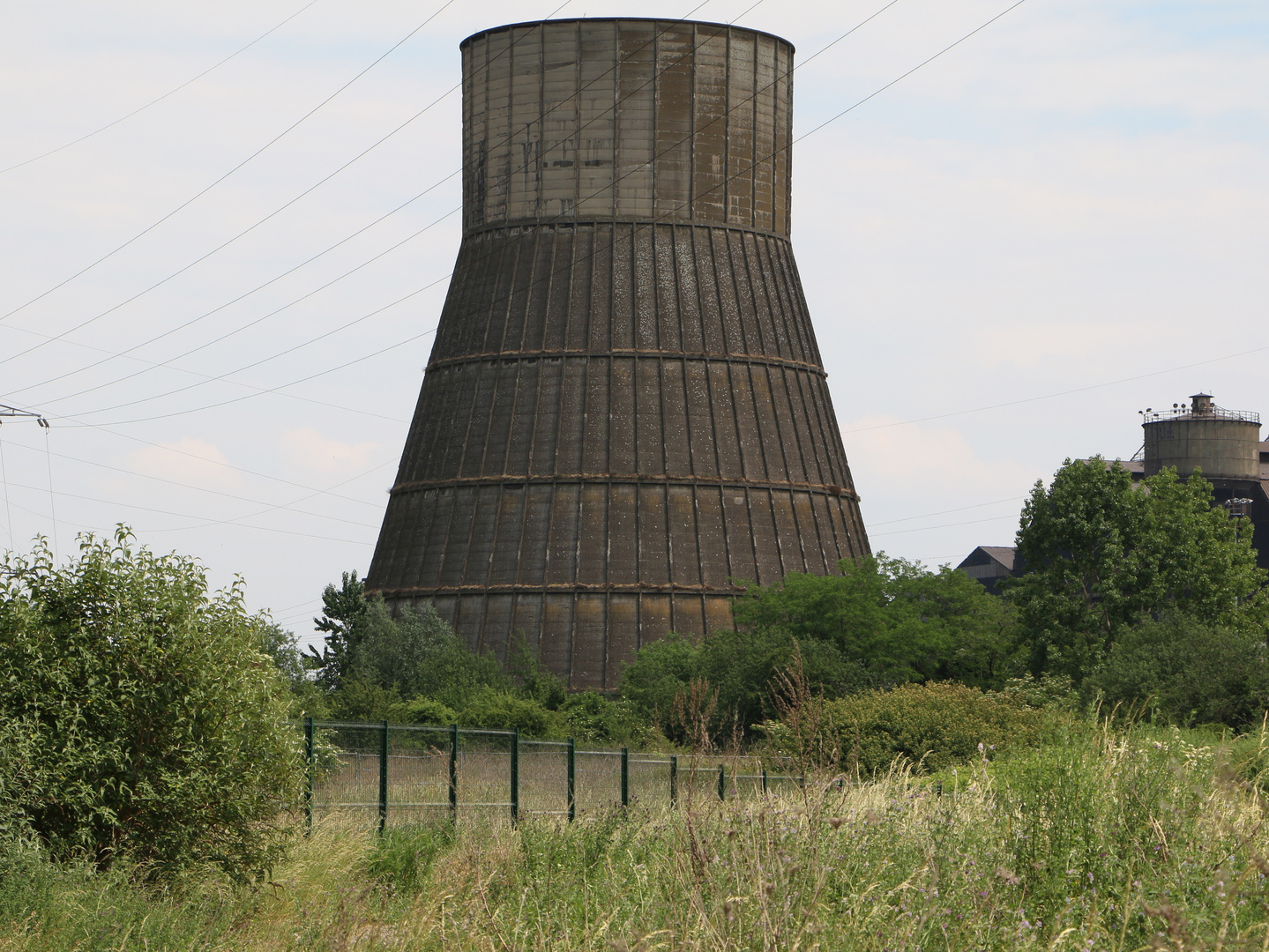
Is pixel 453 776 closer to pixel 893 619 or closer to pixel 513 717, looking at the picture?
pixel 513 717

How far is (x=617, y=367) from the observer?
47.7 metres

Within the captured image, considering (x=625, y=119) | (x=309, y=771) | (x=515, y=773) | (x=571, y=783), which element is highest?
(x=625, y=119)

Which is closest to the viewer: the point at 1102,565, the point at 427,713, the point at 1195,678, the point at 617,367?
the point at 1195,678

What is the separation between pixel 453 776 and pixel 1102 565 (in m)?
27.1

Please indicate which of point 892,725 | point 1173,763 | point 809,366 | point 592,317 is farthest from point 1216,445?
point 1173,763

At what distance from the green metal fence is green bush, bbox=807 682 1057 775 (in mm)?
1845

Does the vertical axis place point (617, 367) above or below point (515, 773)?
above

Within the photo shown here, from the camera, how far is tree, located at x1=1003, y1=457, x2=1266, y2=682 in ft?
141

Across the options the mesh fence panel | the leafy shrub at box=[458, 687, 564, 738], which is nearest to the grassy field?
the mesh fence panel

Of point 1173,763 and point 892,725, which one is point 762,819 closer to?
point 1173,763

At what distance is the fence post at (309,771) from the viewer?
54.2 feet

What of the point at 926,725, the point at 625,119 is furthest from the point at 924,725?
the point at 625,119

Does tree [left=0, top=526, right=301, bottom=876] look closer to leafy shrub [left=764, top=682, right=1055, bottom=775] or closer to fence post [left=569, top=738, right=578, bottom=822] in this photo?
fence post [left=569, top=738, right=578, bottom=822]

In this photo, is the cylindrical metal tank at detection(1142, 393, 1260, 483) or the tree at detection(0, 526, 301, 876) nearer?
the tree at detection(0, 526, 301, 876)
